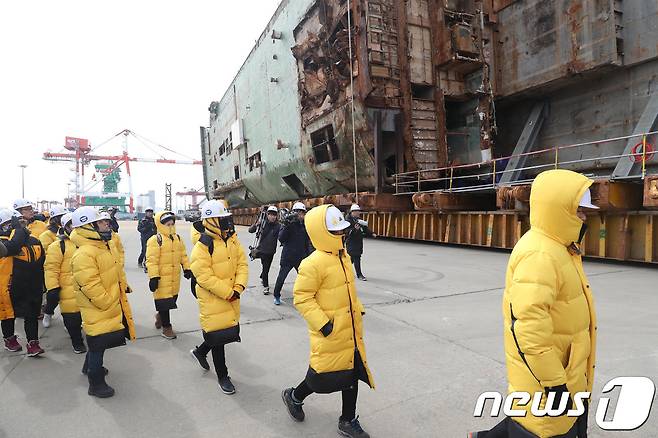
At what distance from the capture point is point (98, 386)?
338 centimetres

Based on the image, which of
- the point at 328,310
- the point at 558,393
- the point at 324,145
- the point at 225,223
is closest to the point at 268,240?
the point at 225,223

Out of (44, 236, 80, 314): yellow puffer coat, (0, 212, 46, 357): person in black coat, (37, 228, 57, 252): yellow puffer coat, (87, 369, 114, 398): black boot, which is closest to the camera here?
(87, 369, 114, 398): black boot

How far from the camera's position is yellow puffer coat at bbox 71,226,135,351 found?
344 centimetres

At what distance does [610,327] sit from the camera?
4.65 metres

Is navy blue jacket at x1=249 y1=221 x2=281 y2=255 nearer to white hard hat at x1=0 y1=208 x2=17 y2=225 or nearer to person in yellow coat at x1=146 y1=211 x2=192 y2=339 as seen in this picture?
person in yellow coat at x1=146 y1=211 x2=192 y2=339

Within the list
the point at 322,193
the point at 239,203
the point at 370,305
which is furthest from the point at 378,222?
the point at 239,203

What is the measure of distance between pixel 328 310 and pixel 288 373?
1380mm

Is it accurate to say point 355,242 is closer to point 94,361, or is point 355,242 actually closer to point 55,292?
point 55,292

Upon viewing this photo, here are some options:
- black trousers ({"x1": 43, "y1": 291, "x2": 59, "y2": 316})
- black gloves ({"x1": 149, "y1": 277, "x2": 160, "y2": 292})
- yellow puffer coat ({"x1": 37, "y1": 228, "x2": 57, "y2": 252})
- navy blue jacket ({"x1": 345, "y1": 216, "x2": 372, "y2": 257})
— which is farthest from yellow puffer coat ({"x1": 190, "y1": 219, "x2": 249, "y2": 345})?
navy blue jacket ({"x1": 345, "y1": 216, "x2": 372, "y2": 257})

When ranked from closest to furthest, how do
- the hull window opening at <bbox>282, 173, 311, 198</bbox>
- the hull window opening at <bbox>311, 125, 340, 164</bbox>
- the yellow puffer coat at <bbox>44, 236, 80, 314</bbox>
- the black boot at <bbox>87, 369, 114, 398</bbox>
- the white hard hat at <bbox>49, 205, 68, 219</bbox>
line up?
the black boot at <bbox>87, 369, 114, 398</bbox>, the yellow puffer coat at <bbox>44, 236, 80, 314</bbox>, the white hard hat at <bbox>49, 205, 68, 219</bbox>, the hull window opening at <bbox>311, 125, 340, 164</bbox>, the hull window opening at <bbox>282, 173, 311, 198</bbox>

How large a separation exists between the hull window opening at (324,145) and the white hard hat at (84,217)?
12461 mm

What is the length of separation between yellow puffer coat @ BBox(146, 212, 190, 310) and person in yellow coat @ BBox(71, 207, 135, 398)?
1055 mm

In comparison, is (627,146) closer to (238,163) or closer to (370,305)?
(370,305)

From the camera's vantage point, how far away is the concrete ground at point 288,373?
9.39 ft
